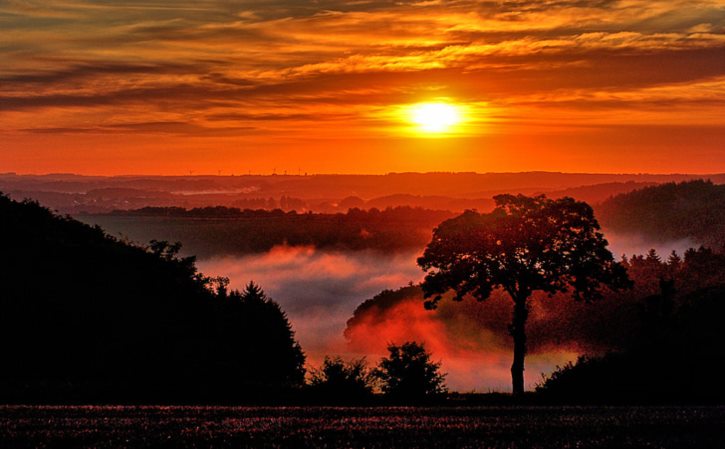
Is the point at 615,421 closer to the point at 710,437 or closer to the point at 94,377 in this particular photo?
the point at 710,437

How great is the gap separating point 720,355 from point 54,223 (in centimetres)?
7055

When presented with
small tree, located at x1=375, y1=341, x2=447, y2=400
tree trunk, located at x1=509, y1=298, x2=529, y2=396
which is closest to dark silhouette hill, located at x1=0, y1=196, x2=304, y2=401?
small tree, located at x1=375, y1=341, x2=447, y2=400

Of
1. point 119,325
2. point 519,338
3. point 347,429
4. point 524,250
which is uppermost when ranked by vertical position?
point 524,250

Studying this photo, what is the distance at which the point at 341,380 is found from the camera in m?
56.0

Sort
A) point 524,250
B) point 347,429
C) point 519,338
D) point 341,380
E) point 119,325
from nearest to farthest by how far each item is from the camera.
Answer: point 347,429, point 341,380, point 524,250, point 519,338, point 119,325

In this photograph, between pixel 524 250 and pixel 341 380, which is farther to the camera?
pixel 524 250

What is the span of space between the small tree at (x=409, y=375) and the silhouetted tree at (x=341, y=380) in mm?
2169

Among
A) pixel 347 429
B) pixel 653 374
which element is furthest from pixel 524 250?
pixel 347 429

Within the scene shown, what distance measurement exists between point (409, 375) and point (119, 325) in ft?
85.6

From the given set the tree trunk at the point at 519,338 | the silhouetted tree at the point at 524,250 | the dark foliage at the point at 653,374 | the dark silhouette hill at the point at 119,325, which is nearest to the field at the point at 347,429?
the dark silhouette hill at the point at 119,325

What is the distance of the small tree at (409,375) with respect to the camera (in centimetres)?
5947

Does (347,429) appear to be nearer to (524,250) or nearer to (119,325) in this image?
(524,250)

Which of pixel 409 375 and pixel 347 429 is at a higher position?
pixel 409 375

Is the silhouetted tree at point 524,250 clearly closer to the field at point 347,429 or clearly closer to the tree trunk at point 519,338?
the tree trunk at point 519,338
